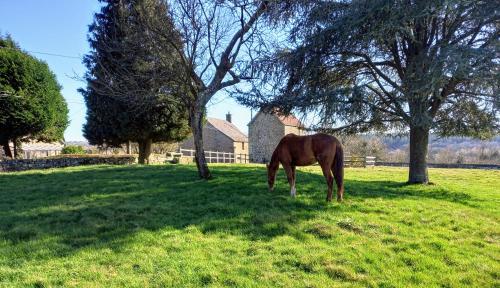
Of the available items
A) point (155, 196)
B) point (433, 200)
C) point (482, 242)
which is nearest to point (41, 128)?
A: point (155, 196)

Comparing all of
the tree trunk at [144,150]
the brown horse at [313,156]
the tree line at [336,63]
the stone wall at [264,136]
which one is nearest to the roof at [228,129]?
the stone wall at [264,136]

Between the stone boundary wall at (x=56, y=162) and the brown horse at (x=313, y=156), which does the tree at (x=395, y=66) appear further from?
the stone boundary wall at (x=56, y=162)

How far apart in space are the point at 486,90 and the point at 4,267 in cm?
1149

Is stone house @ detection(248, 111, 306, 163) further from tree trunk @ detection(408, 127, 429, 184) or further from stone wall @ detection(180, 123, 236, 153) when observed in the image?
tree trunk @ detection(408, 127, 429, 184)

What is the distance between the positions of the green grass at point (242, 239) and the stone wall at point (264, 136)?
28485 millimetres

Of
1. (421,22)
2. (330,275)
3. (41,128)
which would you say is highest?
(421,22)

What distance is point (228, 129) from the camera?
153ft

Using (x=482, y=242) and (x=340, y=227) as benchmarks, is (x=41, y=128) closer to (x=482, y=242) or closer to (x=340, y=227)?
(x=340, y=227)

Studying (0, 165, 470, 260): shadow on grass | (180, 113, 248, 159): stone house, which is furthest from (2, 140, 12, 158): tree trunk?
(180, 113, 248, 159): stone house

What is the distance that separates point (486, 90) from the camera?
33.0 feet

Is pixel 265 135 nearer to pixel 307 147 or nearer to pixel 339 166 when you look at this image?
pixel 307 147

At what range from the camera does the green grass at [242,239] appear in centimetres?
439

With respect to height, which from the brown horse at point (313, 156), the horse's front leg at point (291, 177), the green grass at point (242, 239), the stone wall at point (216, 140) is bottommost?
the green grass at point (242, 239)

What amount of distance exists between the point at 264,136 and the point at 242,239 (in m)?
33.4
